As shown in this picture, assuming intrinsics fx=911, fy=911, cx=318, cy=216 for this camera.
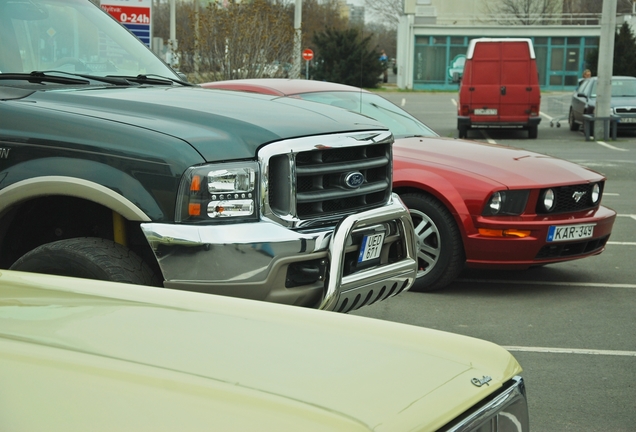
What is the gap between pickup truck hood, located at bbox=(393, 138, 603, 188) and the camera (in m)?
6.73

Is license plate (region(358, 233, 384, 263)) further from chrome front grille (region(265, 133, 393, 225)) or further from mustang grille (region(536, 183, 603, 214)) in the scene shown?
mustang grille (region(536, 183, 603, 214))

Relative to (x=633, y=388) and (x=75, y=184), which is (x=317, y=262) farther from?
(x=633, y=388)

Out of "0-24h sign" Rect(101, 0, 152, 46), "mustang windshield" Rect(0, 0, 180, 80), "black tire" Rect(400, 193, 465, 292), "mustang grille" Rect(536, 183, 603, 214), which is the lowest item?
"black tire" Rect(400, 193, 465, 292)

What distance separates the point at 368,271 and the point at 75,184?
1453 mm

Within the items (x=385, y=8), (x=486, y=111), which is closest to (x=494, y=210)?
(x=486, y=111)

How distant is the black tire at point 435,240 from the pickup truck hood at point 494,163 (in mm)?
304

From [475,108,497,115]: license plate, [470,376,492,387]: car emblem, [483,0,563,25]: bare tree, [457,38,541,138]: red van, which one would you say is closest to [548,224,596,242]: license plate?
[470,376,492,387]: car emblem

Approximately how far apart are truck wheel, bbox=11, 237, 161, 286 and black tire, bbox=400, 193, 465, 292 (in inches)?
121

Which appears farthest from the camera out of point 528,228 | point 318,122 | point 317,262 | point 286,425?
point 528,228

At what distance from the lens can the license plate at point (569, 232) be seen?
671cm

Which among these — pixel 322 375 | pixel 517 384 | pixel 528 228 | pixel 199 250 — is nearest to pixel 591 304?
pixel 528 228

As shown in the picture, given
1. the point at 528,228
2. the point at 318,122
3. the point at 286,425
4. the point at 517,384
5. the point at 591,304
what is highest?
the point at 318,122

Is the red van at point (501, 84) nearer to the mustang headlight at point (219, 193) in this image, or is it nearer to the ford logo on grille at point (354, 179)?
the ford logo on grille at point (354, 179)

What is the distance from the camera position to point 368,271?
4.48 m
